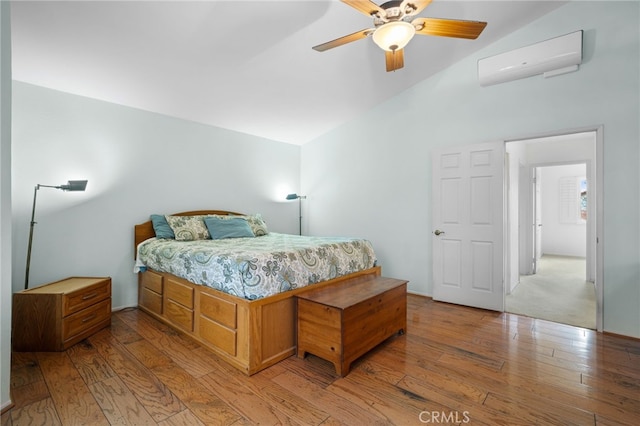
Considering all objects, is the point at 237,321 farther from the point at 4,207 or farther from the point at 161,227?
the point at 161,227

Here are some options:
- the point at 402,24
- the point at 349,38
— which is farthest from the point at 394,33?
the point at 349,38

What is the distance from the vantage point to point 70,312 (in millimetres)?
2506

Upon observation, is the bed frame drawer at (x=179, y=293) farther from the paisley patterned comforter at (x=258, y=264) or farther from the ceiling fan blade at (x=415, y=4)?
the ceiling fan blade at (x=415, y=4)

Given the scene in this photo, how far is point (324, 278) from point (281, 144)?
A: 129 inches

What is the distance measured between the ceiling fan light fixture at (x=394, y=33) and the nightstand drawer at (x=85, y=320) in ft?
10.7

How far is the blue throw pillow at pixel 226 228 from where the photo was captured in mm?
3714

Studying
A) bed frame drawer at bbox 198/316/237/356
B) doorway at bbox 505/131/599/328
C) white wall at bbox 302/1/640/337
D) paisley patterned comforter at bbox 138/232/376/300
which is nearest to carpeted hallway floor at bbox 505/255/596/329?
doorway at bbox 505/131/599/328

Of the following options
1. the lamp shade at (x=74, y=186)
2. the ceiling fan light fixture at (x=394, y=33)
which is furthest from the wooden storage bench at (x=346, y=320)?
the lamp shade at (x=74, y=186)

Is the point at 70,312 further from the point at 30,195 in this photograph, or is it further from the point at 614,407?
the point at 614,407

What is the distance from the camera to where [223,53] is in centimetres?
289

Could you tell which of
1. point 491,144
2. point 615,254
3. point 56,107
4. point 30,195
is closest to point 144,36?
point 56,107

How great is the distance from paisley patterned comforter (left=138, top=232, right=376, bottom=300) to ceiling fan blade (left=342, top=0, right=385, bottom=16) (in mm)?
1786

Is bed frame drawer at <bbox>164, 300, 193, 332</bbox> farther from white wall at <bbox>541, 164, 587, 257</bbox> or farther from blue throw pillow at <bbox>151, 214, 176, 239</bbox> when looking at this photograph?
white wall at <bbox>541, 164, 587, 257</bbox>

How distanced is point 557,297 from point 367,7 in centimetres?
428
